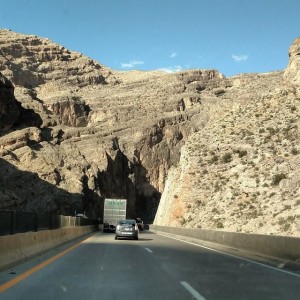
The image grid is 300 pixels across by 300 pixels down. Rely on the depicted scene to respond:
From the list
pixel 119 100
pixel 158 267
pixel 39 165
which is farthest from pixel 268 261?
pixel 119 100

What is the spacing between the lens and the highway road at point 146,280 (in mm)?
9258

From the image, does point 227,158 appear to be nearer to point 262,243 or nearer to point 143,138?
point 262,243

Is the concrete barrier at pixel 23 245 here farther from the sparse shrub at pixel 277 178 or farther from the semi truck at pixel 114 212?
the semi truck at pixel 114 212

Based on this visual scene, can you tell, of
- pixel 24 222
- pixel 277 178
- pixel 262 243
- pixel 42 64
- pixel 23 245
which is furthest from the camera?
pixel 42 64

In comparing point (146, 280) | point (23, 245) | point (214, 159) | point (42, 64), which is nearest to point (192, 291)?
point (146, 280)

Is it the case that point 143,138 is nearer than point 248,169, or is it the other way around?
point 248,169

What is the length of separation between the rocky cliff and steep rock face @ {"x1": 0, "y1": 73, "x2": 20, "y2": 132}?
0.96 ft

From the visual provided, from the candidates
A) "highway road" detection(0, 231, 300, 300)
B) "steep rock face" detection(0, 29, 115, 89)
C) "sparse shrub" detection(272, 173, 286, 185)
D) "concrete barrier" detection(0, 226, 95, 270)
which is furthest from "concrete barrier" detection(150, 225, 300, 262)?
"steep rock face" detection(0, 29, 115, 89)

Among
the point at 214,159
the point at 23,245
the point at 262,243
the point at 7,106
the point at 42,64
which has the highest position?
the point at 42,64

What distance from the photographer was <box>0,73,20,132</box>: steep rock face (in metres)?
91.4

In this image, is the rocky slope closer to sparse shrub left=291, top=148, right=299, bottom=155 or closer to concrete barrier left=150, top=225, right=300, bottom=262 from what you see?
A: sparse shrub left=291, top=148, right=299, bottom=155

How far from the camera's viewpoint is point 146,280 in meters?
11.3

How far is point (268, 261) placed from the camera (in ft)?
54.1

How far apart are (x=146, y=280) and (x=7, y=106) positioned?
8676 centimetres
